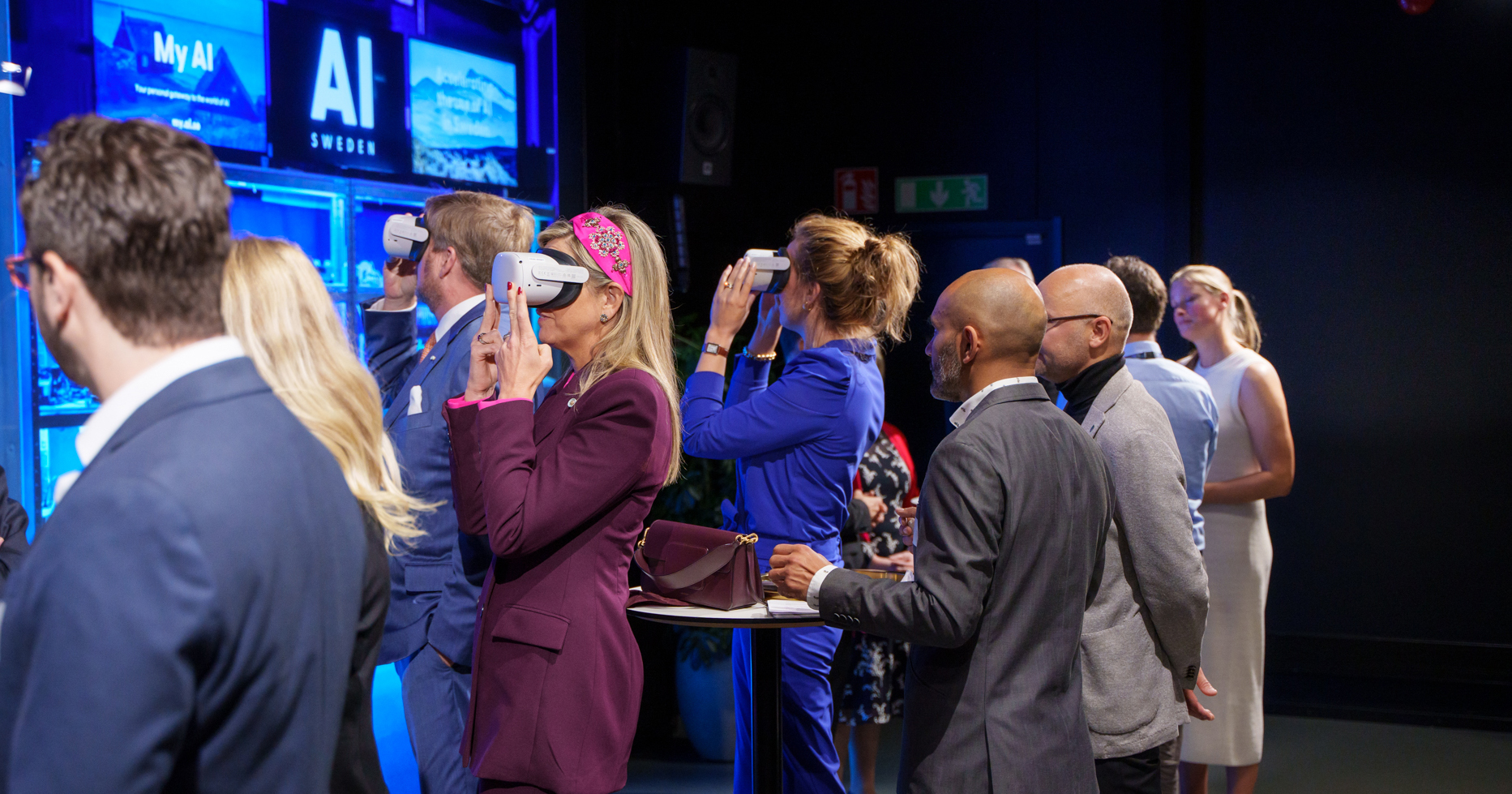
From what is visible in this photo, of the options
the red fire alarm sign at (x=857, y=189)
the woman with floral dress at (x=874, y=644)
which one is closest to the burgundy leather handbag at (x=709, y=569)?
the woman with floral dress at (x=874, y=644)

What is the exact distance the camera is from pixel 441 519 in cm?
212

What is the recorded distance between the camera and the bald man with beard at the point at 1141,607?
1948mm

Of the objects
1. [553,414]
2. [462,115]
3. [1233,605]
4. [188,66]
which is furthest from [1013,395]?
[462,115]

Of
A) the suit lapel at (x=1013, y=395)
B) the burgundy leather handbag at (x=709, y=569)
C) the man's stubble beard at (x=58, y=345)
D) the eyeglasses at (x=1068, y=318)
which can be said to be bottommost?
the burgundy leather handbag at (x=709, y=569)

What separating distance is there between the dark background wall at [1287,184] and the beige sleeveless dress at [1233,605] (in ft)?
6.87

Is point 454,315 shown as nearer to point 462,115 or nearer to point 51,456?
point 51,456

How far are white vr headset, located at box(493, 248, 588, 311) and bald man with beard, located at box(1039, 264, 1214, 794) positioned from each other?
920mm

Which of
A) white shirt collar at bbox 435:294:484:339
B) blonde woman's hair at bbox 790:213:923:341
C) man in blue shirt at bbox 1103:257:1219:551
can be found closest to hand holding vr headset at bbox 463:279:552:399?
white shirt collar at bbox 435:294:484:339

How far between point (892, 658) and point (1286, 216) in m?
3.37

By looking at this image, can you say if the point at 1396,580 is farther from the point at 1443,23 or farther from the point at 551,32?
the point at 551,32

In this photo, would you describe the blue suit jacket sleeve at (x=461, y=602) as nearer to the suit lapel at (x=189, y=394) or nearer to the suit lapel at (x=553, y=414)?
the suit lapel at (x=553, y=414)

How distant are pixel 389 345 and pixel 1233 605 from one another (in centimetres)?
235

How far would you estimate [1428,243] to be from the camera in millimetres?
5379

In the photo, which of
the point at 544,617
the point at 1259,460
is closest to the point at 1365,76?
the point at 1259,460
